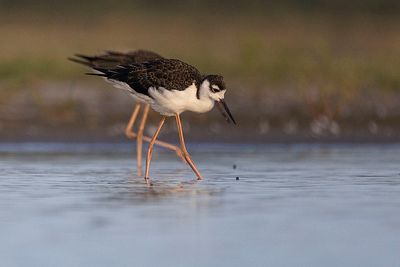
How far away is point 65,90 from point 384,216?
1229 cm

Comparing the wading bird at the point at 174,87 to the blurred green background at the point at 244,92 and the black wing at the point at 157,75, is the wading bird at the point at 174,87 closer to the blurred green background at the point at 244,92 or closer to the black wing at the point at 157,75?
the black wing at the point at 157,75

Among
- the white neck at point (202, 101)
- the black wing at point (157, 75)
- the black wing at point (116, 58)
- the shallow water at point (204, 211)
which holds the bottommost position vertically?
the shallow water at point (204, 211)

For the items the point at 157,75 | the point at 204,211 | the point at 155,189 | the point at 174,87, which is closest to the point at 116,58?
the point at 157,75

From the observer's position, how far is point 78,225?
9.30m

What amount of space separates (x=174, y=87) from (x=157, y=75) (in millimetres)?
289

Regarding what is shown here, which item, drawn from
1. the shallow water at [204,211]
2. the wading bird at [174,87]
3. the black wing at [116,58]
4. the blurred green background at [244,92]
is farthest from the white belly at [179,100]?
the blurred green background at [244,92]

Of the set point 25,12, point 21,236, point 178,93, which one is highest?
point 25,12

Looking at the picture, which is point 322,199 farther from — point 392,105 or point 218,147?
point 392,105

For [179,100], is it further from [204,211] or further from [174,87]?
[204,211]

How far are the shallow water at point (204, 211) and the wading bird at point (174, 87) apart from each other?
0.68 metres

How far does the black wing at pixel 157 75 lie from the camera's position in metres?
12.7

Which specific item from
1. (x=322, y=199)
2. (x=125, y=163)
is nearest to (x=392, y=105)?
(x=125, y=163)

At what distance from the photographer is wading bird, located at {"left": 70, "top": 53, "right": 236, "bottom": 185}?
12648 millimetres

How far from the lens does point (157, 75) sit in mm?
12875
